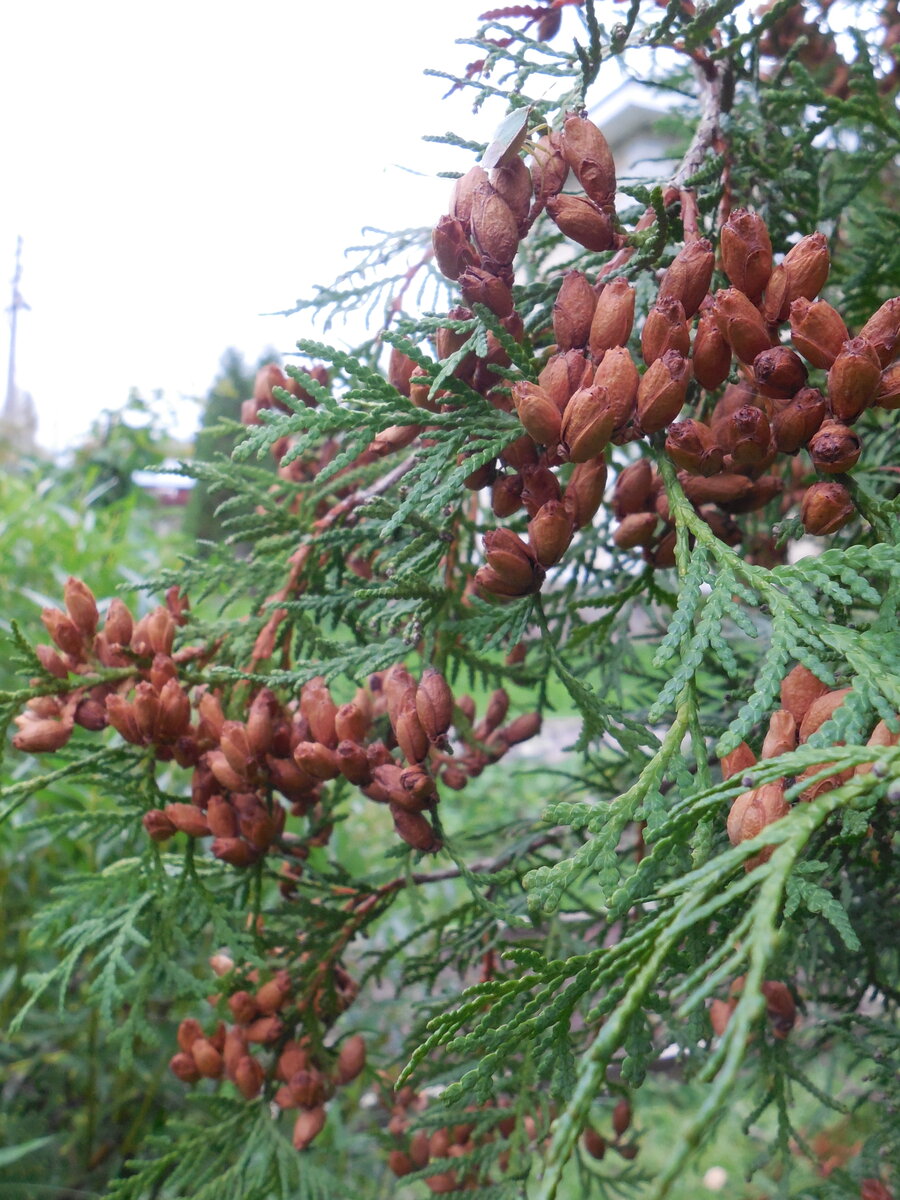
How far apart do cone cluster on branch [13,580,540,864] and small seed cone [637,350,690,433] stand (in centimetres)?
29

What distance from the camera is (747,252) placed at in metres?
0.67

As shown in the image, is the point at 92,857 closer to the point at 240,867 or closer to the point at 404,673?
the point at 240,867

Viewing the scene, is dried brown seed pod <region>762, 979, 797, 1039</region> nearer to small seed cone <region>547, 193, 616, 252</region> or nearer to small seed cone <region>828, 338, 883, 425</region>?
small seed cone <region>828, 338, 883, 425</region>

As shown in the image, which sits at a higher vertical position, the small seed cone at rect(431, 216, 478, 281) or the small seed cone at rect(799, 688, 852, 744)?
the small seed cone at rect(431, 216, 478, 281)

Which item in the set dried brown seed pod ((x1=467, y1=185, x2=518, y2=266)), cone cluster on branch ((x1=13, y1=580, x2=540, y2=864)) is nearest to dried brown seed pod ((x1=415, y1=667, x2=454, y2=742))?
cone cluster on branch ((x1=13, y1=580, x2=540, y2=864))

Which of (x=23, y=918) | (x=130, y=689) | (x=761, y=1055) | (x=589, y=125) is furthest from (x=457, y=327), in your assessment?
(x=23, y=918)

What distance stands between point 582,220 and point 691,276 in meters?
0.10

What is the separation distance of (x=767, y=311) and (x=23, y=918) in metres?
2.01

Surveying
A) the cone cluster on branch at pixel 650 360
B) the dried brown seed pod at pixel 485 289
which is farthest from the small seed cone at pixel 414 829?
the dried brown seed pod at pixel 485 289

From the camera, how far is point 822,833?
722 millimetres

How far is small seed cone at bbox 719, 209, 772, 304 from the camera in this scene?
2.18ft

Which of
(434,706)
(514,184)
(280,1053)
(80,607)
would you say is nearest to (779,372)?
(514,184)

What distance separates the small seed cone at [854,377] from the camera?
1.97 feet

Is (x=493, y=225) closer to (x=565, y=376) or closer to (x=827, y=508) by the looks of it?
(x=565, y=376)
